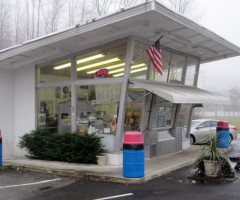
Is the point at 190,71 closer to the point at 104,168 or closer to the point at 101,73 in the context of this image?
the point at 101,73

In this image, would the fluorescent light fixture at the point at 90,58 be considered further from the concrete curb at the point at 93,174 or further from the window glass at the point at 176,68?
the concrete curb at the point at 93,174

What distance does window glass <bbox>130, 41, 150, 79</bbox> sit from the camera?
33.0 feet

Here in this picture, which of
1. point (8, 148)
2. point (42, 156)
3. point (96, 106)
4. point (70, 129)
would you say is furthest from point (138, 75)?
point (8, 148)

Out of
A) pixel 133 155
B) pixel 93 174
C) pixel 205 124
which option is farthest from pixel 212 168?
pixel 205 124

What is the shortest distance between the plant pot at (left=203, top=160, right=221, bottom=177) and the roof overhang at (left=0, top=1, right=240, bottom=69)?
3.82m

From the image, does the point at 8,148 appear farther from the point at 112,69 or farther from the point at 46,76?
the point at 112,69

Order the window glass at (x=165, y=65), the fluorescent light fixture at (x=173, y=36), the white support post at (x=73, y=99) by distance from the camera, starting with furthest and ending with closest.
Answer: the window glass at (x=165, y=65) < the white support post at (x=73, y=99) < the fluorescent light fixture at (x=173, y=36)

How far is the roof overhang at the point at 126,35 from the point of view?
821 cm

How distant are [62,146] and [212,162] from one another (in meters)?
4.91

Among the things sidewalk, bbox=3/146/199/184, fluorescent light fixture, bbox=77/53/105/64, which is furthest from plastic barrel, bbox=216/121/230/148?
fluorescent light fixture, bbox=77/53/105/64

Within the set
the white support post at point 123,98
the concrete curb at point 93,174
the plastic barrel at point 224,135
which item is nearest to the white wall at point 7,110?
the concrete curb at point 93,174

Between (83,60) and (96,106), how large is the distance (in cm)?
169

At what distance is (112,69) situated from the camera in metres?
10.3

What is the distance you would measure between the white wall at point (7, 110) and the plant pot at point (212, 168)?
8.31 m
